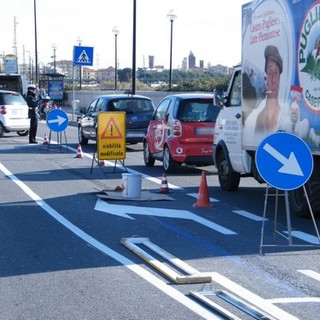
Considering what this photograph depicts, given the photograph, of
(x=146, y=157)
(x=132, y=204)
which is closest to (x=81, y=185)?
(x=132, y=204)

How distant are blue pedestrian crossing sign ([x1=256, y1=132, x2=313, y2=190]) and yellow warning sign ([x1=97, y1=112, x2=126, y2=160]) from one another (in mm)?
7294

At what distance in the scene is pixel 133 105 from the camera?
2238cm

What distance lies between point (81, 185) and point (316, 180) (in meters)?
→ 5.57

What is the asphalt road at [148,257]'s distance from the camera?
6.41 m

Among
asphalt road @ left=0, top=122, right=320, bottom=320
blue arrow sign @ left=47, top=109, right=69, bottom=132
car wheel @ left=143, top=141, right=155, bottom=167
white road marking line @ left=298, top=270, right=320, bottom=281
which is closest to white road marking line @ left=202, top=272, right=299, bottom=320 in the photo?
asphalt road @ left=0, top=122, right=320, bottom=320

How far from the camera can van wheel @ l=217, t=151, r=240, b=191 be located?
1379cm

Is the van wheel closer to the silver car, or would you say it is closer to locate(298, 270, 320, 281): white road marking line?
locate(298, 270, 320, 281): white road marking line

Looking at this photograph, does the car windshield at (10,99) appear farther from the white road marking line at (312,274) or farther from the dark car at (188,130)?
the white road marking line at (312,274)

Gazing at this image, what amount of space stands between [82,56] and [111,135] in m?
18.0

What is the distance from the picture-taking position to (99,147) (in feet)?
50.5

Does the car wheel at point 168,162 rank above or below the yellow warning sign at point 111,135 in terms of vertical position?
below

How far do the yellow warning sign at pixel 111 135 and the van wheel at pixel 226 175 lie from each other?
2.33m

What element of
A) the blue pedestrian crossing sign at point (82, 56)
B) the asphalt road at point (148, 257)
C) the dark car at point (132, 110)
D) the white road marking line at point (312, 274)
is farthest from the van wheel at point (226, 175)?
the blue pedestrian crossing sign at point (82, 56)

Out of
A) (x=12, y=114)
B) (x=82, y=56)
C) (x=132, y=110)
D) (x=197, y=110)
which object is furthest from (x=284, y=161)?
(x=82, y=56)
